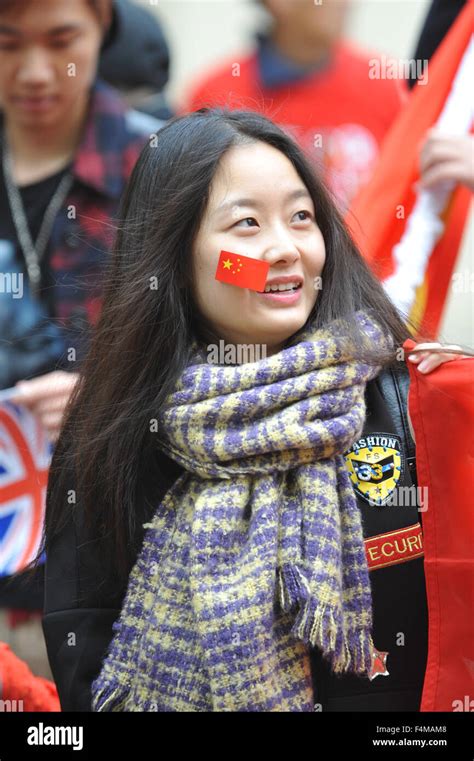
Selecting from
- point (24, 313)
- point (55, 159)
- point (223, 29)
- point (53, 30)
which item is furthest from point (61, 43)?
point (223, 29)

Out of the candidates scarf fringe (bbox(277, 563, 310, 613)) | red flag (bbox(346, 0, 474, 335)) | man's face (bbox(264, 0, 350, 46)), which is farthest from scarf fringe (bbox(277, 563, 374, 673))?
man's face (bbox(264, 0, 350, 46))

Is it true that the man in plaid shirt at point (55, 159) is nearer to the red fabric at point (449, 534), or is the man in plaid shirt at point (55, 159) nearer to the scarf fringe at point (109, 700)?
the scarf fringe at point (109, 700)

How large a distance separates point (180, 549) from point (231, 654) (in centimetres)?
23

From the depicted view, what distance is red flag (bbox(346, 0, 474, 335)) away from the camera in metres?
2.85

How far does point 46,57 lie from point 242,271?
1.47 meters

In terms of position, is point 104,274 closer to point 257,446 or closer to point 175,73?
point 257,446

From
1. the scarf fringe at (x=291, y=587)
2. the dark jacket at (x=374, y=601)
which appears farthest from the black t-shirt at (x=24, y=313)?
the scarf fringe at (x=291, y=587)

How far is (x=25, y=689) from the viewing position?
2.49 metres

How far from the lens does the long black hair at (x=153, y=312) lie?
2.21 m

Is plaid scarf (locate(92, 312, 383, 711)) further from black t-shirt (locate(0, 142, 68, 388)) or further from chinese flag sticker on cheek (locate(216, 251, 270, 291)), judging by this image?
black t-shirt (locate(0, 142, 68, 388))

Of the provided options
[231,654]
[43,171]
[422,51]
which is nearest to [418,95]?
[422,51]

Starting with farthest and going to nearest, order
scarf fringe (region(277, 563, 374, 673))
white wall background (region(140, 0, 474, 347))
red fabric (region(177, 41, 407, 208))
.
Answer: white wall background (region(140, 0, 474, 347))
red fabric (region(177, 41, 407, 208))
scarf fringe (region(277, 563, 374, 673))

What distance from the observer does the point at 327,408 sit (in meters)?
2.04

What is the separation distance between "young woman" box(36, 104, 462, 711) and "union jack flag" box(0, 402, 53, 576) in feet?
1.71
